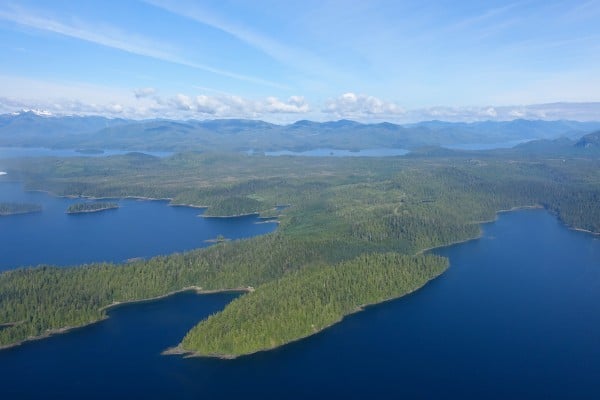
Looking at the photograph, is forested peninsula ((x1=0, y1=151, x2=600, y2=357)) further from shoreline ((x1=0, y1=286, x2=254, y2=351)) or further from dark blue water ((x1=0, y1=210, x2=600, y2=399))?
dark blue water ((x1=0, y1=210, x2=600, y2=399))

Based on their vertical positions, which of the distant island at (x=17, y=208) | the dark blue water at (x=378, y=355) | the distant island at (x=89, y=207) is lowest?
the dark blue water at (x=378, y=355)

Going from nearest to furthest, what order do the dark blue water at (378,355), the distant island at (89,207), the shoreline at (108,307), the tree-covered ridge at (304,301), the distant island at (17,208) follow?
the dark blue water at (378,355), the tree-covered ridge at (304,301), the shoreline at (108,307), the distant island at (17,208), the distant island at (89,207)

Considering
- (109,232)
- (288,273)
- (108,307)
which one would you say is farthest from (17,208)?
(288,273)

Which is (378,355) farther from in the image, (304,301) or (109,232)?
(109,232)

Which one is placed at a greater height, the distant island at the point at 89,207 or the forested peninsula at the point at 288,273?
the distant island at the point at 89,207

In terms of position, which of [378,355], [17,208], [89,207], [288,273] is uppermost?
[17,208]

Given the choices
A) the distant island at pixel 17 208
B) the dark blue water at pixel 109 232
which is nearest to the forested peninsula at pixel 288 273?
the dark blue water at pixel 109 232

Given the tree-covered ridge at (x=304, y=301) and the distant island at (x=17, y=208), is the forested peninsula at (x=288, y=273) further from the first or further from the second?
the distant island at (x=17, y=208)
